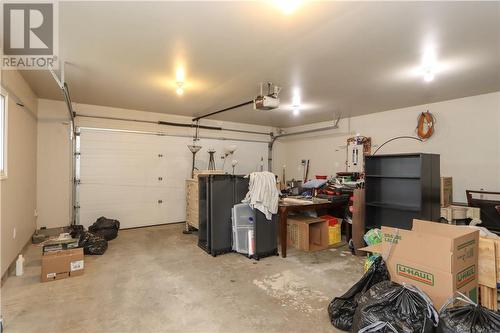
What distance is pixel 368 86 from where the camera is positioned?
4.24 m

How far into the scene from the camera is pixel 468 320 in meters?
1.62

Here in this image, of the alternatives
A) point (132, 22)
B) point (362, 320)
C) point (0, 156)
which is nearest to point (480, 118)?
point (362, 320)

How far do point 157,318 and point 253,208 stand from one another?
2019 mm

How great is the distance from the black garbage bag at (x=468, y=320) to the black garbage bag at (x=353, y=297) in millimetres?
595

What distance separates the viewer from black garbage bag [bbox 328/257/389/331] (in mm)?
2283

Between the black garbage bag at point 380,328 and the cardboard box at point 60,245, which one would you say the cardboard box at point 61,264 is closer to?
the cardboard box at point 60,245

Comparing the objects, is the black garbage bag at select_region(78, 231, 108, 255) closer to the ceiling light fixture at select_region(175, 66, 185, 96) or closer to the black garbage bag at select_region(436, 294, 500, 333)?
the ceiling light fixture at select_region(175, 66, 185, 96)

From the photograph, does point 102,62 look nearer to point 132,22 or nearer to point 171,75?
point 171,75

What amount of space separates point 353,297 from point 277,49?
101 inches

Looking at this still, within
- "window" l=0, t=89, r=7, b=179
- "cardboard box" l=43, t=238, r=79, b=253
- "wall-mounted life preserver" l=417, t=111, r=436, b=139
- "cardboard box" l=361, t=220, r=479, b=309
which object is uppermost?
"wall-mounted life preserver" l=417, t=111, r=436, b=139

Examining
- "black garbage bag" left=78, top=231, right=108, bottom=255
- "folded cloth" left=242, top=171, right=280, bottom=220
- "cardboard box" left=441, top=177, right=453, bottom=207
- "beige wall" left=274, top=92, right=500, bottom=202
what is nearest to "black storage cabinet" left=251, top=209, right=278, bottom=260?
"folded cloth" left=242, top=171, right=280, bottom=220

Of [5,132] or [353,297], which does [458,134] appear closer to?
[353,297]
